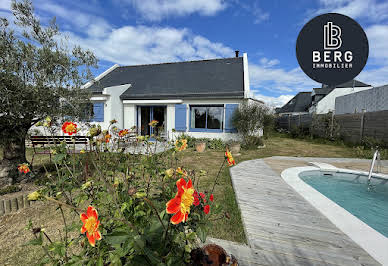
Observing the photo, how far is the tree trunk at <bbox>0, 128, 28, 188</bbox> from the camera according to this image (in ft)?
11.3

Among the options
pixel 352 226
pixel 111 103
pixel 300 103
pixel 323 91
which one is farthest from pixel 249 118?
pixel 300 103

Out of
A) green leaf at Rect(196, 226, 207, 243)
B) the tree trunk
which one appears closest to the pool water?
green leaf at Rect(196, 226, 207, 243)

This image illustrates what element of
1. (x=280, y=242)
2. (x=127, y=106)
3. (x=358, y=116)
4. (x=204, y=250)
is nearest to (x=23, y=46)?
(x=204, y=250)

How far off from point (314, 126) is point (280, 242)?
14.0m

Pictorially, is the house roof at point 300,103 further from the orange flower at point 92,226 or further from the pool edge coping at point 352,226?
the orange flower at point 92,226

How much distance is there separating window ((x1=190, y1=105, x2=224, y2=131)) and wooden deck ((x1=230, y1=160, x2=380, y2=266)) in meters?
6.53

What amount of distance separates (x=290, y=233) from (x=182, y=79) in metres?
11.2

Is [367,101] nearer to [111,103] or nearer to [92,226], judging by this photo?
[111,103]

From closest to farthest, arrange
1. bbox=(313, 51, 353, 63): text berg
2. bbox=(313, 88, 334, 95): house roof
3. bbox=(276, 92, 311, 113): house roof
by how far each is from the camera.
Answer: bbox=(313, 51, 353, 63): text berg → bbox=(313, 88, 334, 95): house roof → bbox=(276, 92, 311, 113): house roof

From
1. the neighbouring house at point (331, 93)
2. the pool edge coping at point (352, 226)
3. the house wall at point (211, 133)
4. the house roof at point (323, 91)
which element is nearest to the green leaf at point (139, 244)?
the pool edge coping at point (352, 226)

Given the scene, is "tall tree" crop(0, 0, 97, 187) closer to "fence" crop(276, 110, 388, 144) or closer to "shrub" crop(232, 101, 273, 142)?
"shrub" crop(232, 101, 273, 142)

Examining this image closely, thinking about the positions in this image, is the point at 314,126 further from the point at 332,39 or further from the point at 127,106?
the point at 127,106

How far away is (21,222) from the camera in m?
2.54

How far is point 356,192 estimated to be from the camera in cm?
482
